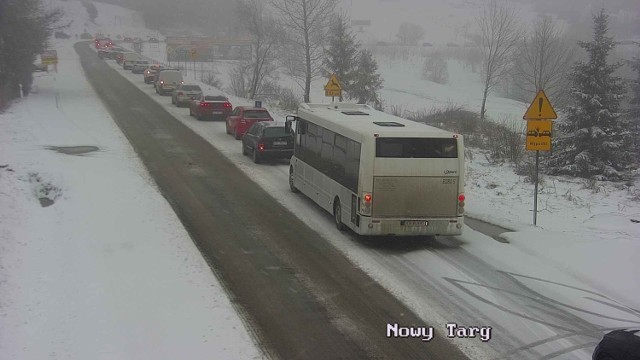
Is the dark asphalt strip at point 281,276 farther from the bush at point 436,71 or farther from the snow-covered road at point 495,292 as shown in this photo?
the bush at point 436,71

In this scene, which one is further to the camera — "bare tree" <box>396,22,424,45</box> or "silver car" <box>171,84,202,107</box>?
"bare tree" <box>396,22,424,45</box>

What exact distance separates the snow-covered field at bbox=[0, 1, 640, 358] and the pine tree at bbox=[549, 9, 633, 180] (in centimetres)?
145

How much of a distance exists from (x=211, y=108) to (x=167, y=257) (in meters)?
22.5

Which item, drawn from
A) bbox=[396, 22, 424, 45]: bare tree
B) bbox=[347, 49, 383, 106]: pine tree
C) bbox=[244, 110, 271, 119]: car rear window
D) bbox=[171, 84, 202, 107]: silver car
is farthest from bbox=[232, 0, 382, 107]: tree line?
bbox=[396, 22, 424, 45]: bare tree

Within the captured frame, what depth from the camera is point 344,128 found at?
14.0 m

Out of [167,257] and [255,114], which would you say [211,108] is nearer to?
[255,114]

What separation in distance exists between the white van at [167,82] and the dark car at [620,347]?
4110cm

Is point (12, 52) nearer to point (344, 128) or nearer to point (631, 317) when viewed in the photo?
point (344, 128)

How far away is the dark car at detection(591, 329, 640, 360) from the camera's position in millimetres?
6484

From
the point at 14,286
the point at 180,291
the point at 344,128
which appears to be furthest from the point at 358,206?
the point at 14,286

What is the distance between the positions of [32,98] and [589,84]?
30346 millimetres

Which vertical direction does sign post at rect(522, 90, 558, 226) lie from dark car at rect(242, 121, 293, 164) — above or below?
above

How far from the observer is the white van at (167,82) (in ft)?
147

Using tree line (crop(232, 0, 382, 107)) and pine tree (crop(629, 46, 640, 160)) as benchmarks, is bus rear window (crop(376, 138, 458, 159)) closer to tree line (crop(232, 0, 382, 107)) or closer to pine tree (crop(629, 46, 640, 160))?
pine tree (crop(629, 46, 640, 160))
